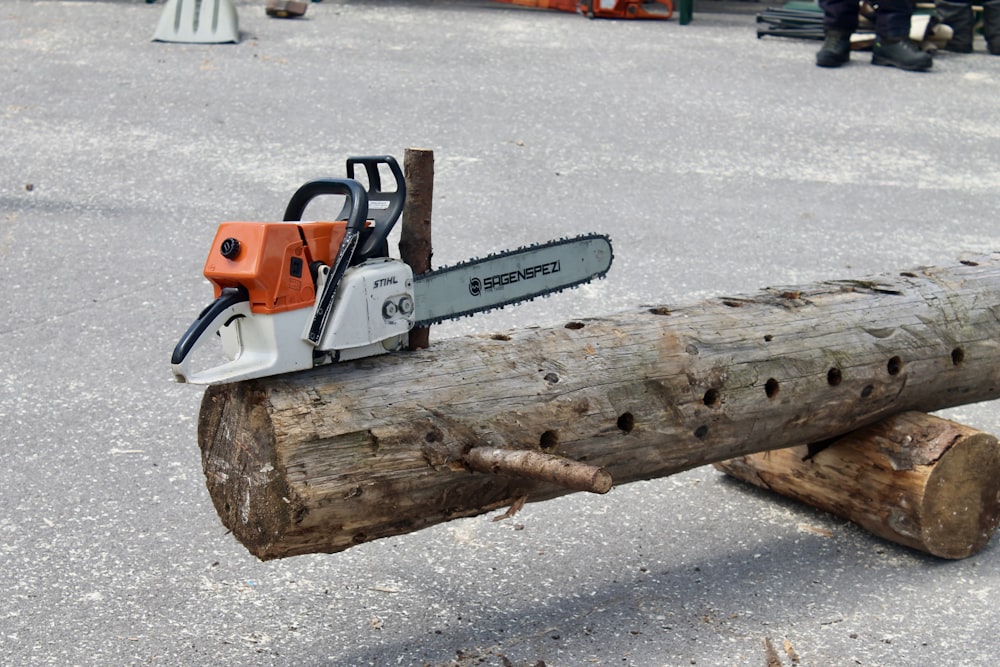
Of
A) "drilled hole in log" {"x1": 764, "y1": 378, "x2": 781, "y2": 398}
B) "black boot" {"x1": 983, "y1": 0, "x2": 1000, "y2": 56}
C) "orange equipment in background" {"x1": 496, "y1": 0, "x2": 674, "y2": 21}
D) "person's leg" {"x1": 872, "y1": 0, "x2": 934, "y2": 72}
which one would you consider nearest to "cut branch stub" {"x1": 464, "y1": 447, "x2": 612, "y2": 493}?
"drilled hole in log" {"x1": 764, "y1": 378, "x2": 781, "y2": 398}

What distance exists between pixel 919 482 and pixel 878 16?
596 cm

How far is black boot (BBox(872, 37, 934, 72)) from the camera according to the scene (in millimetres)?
8430

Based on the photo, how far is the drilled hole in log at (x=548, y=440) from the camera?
2.81 meters

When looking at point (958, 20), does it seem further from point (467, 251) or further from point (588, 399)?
point (588, 399)

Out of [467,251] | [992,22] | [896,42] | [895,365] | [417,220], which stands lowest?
[467,251]

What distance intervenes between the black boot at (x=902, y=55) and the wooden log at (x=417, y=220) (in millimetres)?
6604

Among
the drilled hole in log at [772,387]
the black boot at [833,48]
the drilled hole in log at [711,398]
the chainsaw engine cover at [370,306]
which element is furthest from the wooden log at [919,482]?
the black boot at [833,48]

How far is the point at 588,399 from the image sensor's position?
2863 millimetres

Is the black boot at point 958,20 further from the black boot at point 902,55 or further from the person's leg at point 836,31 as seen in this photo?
the person's leg at point 836,31

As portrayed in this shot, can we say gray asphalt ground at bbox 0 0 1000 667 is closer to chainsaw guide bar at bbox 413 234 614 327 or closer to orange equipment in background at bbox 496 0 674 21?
orange equipment in background at bbox 496 0 674 21

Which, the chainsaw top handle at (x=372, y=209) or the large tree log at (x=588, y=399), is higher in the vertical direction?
the chainsaw top handle at (x=372, y=209)

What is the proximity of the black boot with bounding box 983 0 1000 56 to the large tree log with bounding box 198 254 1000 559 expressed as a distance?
6043mm

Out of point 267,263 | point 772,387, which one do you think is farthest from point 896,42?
point 267,263

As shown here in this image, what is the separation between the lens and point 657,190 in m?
6.46
